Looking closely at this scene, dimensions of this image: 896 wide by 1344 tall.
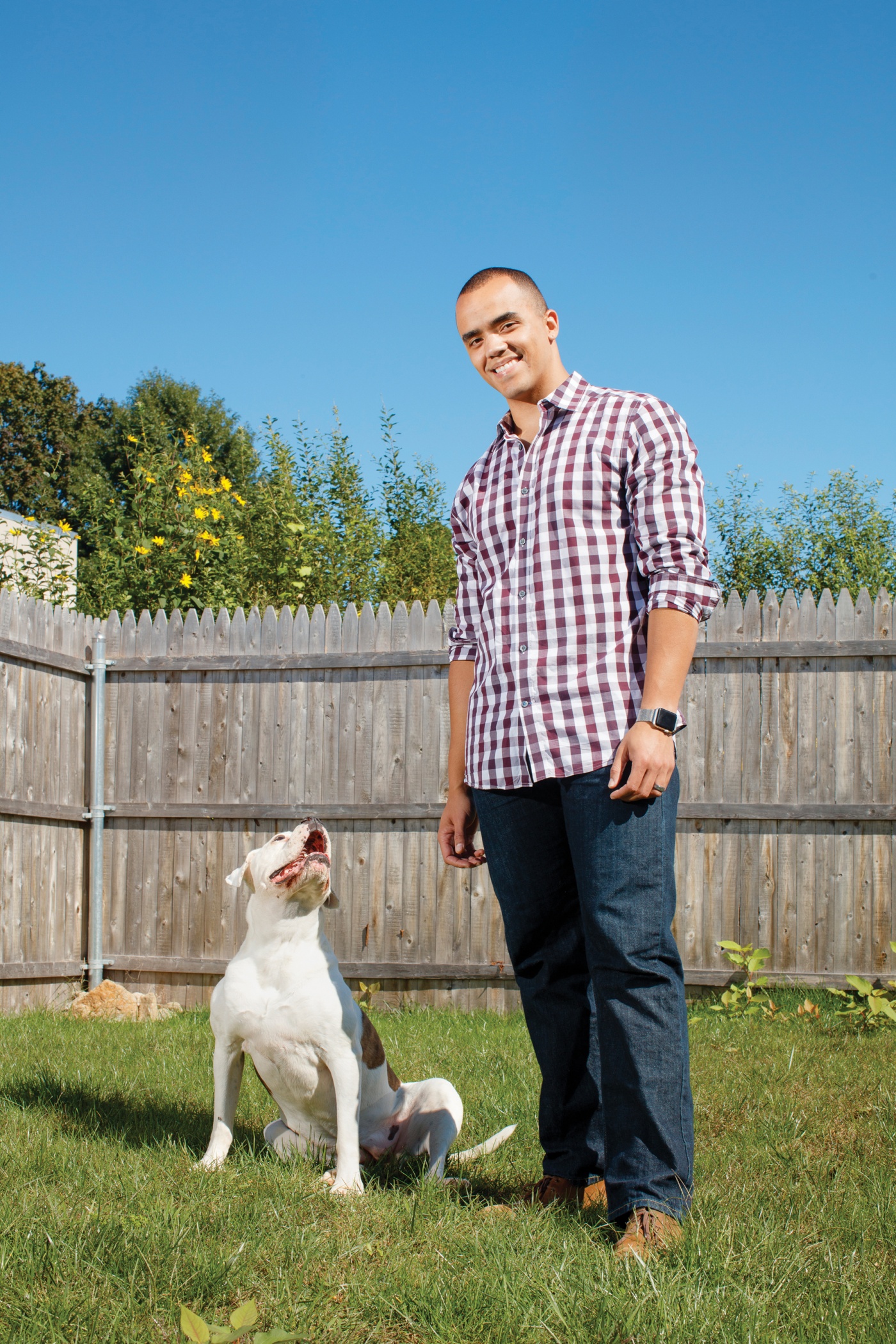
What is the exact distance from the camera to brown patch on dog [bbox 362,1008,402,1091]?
2991 mm

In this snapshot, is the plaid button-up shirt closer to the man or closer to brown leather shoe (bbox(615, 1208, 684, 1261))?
the man

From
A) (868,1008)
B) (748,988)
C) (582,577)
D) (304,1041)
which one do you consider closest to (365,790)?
(748,988)

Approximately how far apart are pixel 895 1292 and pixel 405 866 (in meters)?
4.31

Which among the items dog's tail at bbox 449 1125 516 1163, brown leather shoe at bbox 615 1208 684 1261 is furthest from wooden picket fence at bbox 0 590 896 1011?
brown leather shoe at bbox 615 1208 684 1261

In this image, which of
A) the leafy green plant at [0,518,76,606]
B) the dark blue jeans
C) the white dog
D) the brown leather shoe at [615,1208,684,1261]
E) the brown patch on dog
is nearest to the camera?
the brown leather shoe at [615,1208,684,1261]

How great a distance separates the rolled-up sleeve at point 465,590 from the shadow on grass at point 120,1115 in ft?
4.68

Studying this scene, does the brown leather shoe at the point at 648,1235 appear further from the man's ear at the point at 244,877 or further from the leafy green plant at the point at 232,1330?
the man's ear at the point at 244,877

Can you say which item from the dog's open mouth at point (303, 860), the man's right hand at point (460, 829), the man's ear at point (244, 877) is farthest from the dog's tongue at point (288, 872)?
the man's right hand at point (460, 829)

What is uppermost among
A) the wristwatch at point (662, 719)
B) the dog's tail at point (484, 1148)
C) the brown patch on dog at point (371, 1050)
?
the wristwatch at point (662, 719)

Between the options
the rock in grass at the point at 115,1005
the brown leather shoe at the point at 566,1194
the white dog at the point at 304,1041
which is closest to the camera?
the brown leather shoe at the point at 566,1194

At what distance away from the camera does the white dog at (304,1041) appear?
2.85 metres

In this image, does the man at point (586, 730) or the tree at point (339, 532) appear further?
the tree at point (339, 532)

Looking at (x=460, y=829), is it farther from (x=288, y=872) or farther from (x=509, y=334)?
(x=509, y=334)

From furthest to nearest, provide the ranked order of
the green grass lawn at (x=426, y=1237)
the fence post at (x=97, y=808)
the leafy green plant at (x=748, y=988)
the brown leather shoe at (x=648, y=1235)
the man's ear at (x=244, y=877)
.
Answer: the fence post at (x=97, y=808)
the leafy green plant at (x=748, y=988)
the man's ear at (x=244, y=877)
the brown leather shoe at (x=648, y=1235)
the green grass lawn at (x=426, y=1237)
